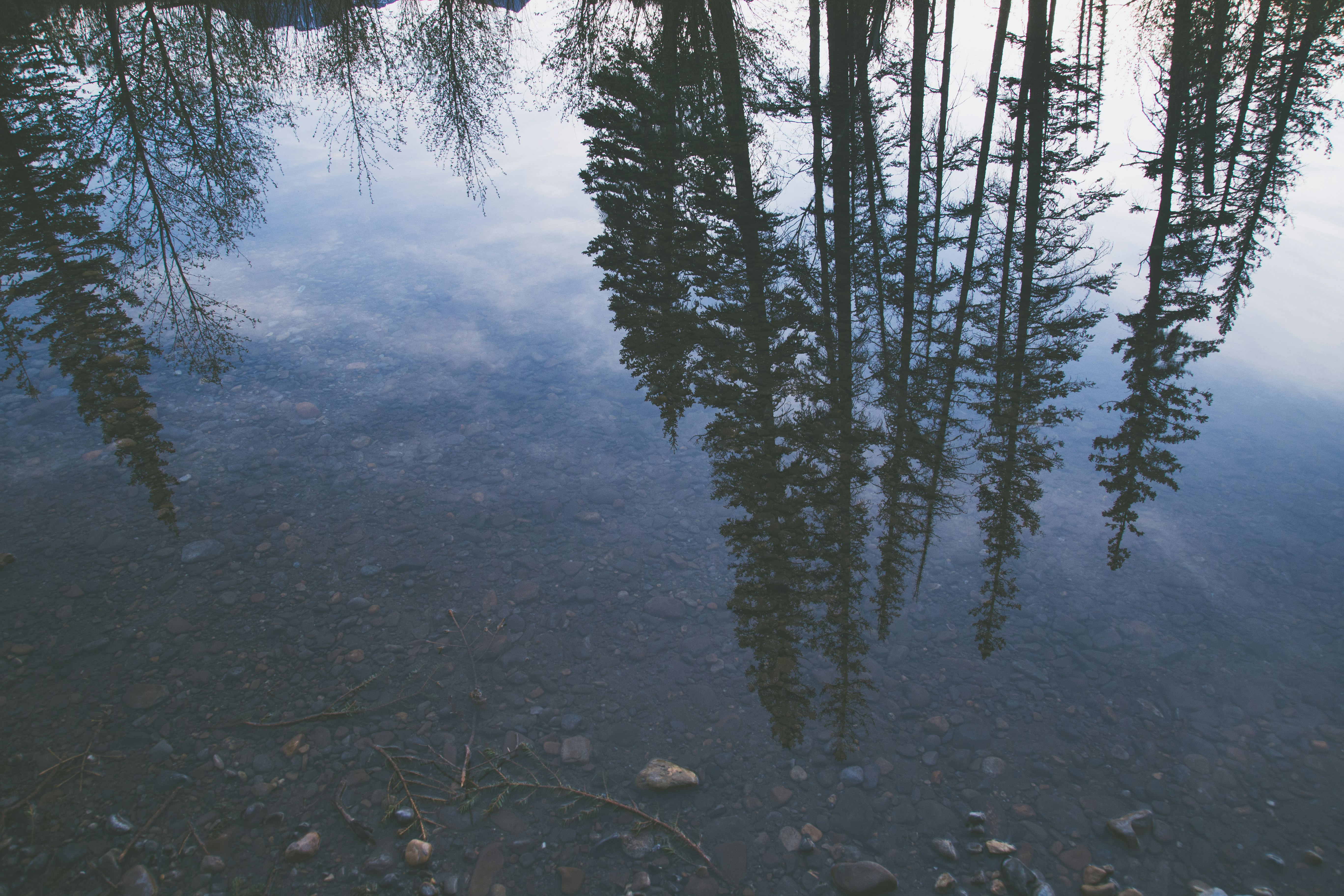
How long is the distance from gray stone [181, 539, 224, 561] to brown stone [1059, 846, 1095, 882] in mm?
5922

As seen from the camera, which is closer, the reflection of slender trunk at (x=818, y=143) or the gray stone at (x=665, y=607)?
the gray stone at (x=665, y=607)

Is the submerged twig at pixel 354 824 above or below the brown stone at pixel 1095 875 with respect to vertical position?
above

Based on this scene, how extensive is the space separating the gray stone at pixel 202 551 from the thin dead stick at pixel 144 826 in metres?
2.05

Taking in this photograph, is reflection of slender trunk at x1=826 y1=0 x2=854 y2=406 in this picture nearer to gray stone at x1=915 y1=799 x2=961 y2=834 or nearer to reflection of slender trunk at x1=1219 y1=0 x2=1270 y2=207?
gray stone at x1=915 y1=799 x2=961 y2=834

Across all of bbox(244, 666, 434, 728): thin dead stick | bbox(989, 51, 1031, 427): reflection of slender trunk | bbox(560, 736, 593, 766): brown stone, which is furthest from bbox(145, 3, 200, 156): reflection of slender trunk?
bbox(989, 51, 1031, 427): reflection of slender trunk

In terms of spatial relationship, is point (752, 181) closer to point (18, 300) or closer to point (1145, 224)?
point (1145, 224)

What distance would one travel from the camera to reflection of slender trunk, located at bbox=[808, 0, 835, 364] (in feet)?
31.5

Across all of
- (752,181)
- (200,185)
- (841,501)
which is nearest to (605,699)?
(841,501)

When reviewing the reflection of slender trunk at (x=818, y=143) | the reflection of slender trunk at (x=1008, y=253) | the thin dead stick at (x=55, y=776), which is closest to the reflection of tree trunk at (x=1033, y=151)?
the reflection of slender trunk at (x=1008, y=253)

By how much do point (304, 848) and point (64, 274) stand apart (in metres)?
9.65

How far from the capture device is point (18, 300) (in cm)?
839

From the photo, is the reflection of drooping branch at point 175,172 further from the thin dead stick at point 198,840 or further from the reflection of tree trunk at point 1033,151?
the reflection of tree trunk at point 1033,151

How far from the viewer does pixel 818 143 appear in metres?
10.3

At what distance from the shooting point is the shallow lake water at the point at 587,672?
11.0ft
